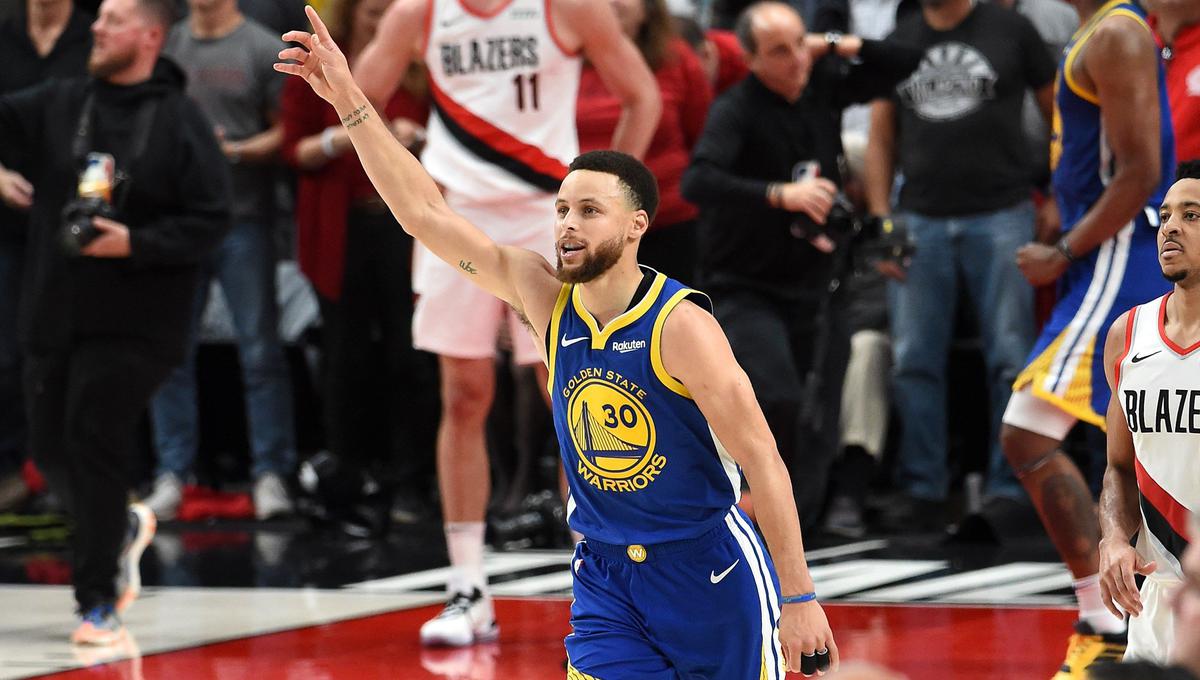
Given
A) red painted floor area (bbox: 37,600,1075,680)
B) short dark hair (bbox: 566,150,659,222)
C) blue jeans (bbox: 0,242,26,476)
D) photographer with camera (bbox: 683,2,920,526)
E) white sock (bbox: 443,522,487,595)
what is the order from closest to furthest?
short dark hair (bbox: 566,150,659,222)
red painted floor area (bbox: 37,600,1075,680)
white sock (bbox: 443,522,487,595)
photographer with camera (bbox: 683,2,920,526)
blue jeans (bbox: 0,242,26,476)

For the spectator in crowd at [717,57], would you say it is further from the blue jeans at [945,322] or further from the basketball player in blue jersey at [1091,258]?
the basketball player in blue jersey at [1091,258]

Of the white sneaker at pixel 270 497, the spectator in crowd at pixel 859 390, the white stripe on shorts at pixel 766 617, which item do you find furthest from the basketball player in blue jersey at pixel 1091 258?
the white sneaker at pixel 270 497

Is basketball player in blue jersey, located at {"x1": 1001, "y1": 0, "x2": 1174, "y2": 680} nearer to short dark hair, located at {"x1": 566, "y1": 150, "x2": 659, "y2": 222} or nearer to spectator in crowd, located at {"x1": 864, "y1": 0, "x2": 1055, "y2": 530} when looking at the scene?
short dark hair, located at {"x1": 566, "y1": 150, "x2": 659, "y2": 222}

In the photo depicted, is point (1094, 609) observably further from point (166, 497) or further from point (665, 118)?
point (166, 497)

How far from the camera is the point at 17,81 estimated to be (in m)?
9.23

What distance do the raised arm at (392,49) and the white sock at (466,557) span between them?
4.87 ft

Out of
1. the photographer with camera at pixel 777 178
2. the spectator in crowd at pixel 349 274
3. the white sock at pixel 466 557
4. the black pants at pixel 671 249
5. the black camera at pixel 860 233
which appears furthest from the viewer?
the spectator in crowd at pixel 349 274

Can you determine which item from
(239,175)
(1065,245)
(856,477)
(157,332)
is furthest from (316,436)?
(1065,245)

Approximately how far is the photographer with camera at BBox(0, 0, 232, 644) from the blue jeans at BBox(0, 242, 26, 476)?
289 cm

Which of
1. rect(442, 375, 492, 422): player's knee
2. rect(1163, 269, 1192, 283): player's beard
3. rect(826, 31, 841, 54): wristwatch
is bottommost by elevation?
rect(442, 375, 492, 422): player's knee

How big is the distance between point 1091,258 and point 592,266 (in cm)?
213

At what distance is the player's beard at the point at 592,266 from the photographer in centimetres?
415

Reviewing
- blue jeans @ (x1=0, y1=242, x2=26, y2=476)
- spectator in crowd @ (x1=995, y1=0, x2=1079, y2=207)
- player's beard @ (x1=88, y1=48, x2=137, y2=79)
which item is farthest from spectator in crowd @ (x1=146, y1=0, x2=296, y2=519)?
spectator in crowd @ (x1=995, y1=0, x2=1079, y2=207)

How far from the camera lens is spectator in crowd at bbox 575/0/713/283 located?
26.0ft
